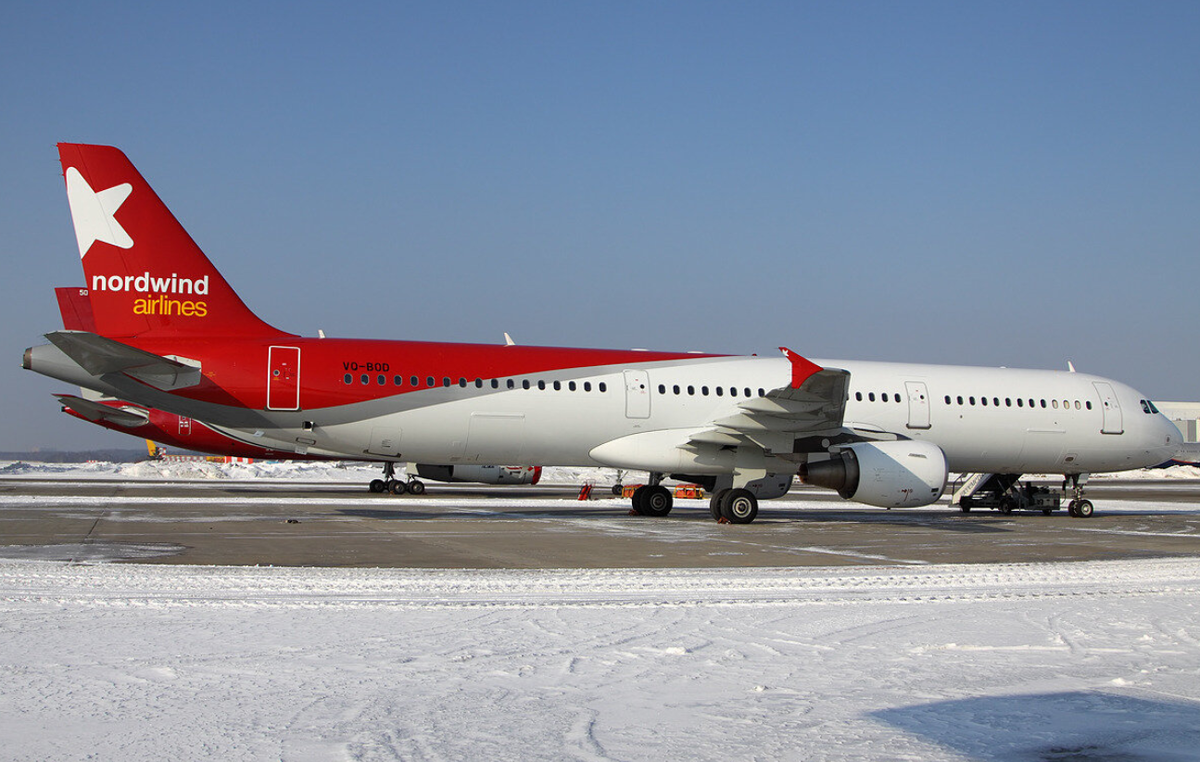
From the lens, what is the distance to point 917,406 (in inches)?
767

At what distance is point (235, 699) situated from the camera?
4.23m

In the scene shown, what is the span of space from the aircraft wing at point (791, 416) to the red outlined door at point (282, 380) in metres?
6.73

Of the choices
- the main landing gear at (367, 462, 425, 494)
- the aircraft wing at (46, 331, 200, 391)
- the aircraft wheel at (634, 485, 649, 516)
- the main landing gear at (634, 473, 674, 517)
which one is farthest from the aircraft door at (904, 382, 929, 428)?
the main landing gear at (367, 462, 425, 494)

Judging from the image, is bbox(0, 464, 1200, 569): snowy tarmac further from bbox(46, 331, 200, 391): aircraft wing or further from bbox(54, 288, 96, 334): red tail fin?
bbox(54, 288, 96, 334): red tail fin

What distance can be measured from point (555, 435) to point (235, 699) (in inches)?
519

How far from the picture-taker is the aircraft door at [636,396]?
1778cm

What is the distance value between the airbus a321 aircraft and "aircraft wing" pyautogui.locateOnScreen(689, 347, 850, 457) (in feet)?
0.12

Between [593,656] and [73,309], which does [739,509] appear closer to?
[593,656]

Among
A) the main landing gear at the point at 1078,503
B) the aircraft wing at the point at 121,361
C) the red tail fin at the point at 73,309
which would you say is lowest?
the main landing gear at the point at 1078,503

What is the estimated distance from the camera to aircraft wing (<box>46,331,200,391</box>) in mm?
13609

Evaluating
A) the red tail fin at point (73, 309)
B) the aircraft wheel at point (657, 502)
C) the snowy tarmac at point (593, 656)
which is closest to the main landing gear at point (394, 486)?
the red tail fin at point (73, 309)

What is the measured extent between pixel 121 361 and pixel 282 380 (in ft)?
7.59

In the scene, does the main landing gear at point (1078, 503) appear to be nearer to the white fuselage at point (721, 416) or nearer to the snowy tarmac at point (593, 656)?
the white fuselage at point (721, 416)

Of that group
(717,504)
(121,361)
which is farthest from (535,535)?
(121,361)
